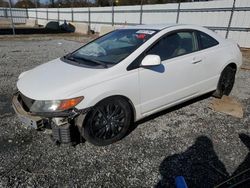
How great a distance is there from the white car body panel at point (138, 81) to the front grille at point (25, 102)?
0.27 feet

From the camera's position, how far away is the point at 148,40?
11.3 ft

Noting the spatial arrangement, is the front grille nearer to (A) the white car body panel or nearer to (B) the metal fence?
(A) the white car body panel

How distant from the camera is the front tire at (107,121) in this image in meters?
2.95

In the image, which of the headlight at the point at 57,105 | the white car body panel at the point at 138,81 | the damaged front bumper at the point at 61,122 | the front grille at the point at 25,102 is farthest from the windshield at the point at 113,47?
the front grille at the point at 25,102

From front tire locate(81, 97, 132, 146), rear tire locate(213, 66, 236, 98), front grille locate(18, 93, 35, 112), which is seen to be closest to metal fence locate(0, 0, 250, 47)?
rear tire locate(213, 66, 236, 98)

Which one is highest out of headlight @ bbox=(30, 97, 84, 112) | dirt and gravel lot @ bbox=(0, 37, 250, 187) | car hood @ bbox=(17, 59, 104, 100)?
car hood @ bbox=(17, 59, 104, 100)

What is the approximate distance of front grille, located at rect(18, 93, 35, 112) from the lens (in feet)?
9.71

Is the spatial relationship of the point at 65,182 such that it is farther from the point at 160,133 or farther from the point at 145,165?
the point at 160,133

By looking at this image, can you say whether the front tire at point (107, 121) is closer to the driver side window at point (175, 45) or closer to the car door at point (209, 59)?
the driver side window at point (175, 45)

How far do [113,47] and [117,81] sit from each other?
3.15 ft

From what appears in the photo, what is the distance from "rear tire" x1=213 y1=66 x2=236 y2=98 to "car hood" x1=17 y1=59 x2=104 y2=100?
269cm

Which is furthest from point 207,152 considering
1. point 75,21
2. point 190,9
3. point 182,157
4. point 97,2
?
point 97,2

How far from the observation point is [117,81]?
3.03 meters

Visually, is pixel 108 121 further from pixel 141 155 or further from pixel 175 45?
pixel 175 45
